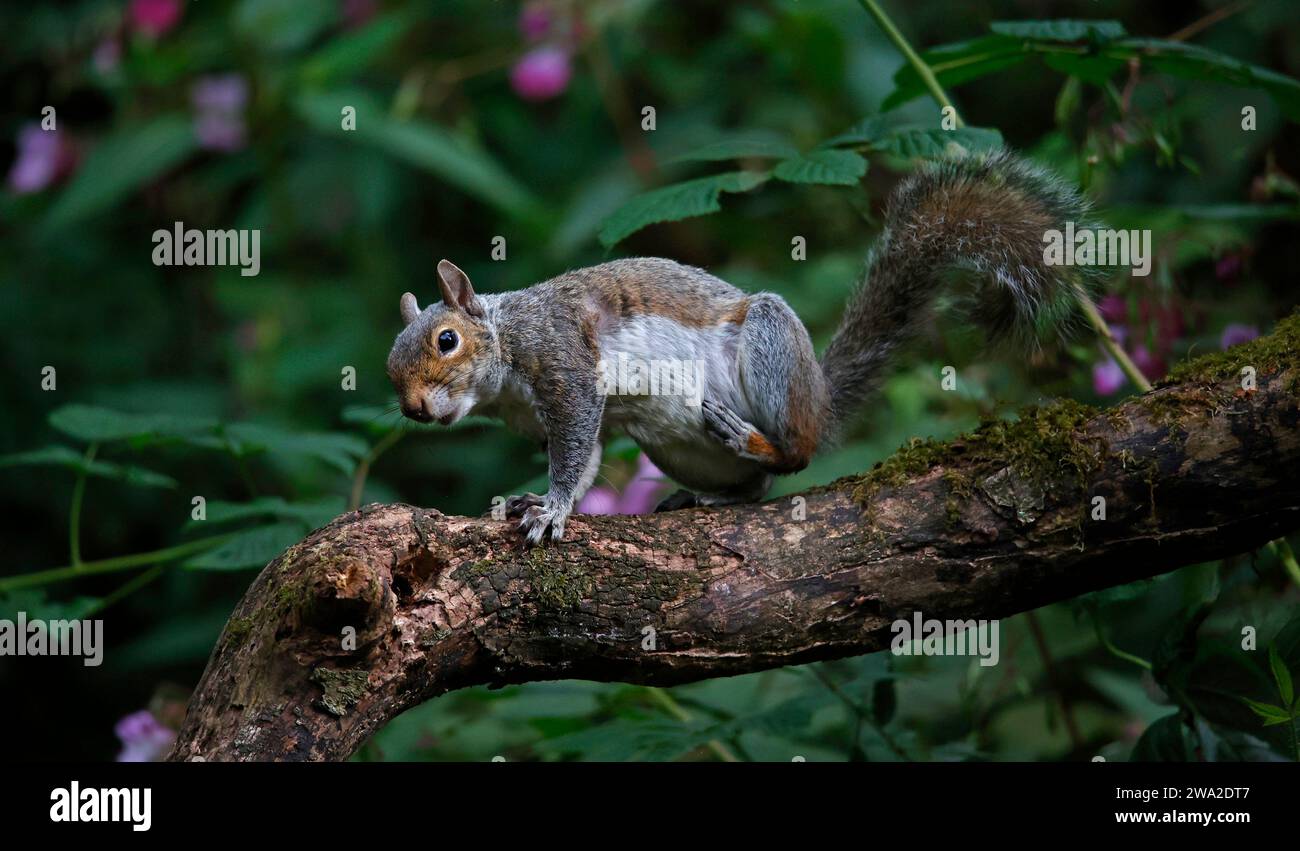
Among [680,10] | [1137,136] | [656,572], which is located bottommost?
[656,572]

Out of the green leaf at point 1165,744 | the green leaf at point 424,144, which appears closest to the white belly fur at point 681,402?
the green leaf at point 1165,744

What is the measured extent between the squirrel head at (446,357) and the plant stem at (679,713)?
0.83 metres

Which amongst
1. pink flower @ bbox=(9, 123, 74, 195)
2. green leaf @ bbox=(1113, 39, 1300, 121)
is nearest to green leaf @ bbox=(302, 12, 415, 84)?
pink flower @ bbox=(9, 123, 74, 195)

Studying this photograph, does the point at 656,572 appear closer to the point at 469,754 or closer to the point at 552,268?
the point at 469,754

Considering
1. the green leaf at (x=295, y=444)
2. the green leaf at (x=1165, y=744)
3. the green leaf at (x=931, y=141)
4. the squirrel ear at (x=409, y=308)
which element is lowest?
the green leaf at (x=1165, y=744)

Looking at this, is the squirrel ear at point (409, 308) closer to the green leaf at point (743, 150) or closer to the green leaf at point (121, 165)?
the green leaf at point (743, 150)

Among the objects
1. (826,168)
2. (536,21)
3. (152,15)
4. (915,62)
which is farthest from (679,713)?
(152,15)

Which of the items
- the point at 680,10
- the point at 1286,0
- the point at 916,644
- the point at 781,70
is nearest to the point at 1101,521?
the point at 916,644

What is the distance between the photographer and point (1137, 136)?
291 cm

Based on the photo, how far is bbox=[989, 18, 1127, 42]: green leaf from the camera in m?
2.54

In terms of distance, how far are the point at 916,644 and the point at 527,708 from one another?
3.13ft

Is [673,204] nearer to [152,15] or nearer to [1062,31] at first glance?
[1062,31]

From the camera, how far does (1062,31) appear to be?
257 cm

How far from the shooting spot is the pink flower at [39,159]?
16.7 ft
